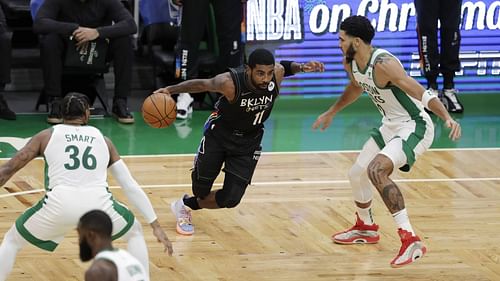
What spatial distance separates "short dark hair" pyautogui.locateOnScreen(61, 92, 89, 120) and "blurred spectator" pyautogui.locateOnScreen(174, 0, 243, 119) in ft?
17.9

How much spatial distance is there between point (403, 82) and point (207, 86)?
1.32m

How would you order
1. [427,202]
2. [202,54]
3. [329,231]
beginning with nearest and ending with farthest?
[329,231]
[427,202]
[202,54]

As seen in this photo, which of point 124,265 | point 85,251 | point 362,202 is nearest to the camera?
point 124,265

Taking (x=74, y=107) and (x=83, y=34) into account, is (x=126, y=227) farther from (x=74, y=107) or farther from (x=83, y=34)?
(x=83, y=34)

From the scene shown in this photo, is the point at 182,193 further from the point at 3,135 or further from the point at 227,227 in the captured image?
the point at 3,135

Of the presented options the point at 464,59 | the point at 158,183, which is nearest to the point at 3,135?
the point at 158,183

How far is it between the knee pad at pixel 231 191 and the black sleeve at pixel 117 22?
3.74m

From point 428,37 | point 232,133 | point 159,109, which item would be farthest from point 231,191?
point 428,37

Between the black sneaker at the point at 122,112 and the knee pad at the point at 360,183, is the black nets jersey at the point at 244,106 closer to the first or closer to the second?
the knee pad at the point at 360,183

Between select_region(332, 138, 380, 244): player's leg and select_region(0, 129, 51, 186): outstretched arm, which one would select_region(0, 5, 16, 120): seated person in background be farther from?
select_region(0, 129, 51, 186): outstretched arm

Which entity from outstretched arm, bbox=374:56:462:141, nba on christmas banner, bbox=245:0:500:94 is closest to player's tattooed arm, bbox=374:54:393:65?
outstretched arm, bbox=374:56:462:141

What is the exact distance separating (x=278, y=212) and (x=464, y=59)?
5.10 m

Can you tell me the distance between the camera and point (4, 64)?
11258mm

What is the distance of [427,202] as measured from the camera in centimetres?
895
